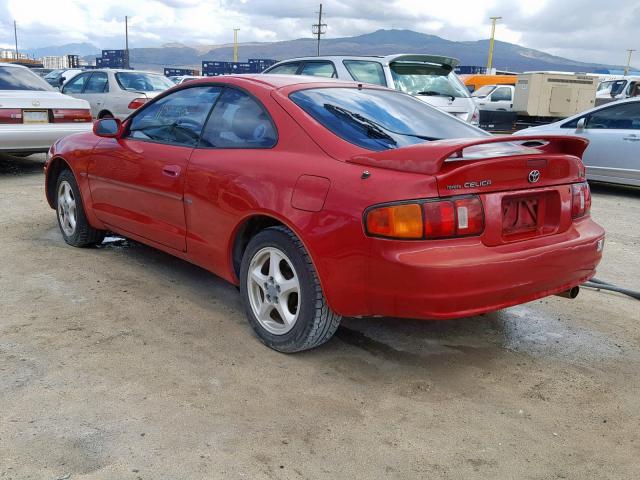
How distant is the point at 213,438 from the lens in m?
2.52

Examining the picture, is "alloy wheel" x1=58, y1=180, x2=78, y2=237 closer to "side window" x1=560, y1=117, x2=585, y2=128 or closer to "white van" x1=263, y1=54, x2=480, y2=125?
"white van" x1=263, y1=54, x2=480, y2=125

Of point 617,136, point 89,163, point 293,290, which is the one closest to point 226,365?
point 293,290

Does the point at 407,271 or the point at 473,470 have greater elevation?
the point at 407,271

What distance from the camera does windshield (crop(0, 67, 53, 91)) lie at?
324 inches

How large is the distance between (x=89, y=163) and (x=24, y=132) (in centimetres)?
389

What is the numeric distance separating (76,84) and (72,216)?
8.46 metres

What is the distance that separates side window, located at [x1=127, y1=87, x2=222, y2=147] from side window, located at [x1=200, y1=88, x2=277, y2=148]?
0.10m

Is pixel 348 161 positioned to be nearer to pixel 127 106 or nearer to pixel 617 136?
pixel 617 136

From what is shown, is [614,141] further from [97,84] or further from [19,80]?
[97,84]

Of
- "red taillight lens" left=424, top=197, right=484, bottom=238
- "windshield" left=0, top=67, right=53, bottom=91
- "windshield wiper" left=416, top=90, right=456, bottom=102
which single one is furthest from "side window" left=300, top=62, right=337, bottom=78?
"red taillight lens" left=424, top=197, right=484, bottom=238

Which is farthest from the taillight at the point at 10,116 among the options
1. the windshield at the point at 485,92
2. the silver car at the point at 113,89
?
the windshield at the point at 485,92

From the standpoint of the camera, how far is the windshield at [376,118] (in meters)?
3.26

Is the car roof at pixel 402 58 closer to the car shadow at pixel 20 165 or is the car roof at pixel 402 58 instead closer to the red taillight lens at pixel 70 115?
the red taillight lens at pixel 70 115

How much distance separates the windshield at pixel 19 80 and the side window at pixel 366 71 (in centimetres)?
431
